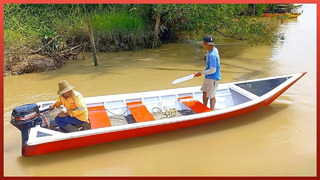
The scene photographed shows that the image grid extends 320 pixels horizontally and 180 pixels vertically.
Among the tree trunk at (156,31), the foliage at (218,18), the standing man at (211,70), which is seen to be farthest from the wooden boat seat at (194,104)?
the tree trunk at (156,31)

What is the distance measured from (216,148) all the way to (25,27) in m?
7.71

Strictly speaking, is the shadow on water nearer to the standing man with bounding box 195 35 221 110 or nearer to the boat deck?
the boat deck

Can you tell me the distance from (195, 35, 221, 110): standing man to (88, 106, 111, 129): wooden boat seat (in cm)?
164

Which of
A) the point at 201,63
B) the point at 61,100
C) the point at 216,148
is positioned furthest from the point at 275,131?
the point at 201,63

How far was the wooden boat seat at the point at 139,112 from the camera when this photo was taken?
4941 mm

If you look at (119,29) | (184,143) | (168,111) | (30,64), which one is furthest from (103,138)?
(119,29)

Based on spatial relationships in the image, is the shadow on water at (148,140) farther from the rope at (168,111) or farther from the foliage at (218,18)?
the foliage at (218,18)

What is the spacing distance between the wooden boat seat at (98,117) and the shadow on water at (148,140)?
0.33m

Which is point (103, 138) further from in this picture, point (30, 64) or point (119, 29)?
point (119, 29)

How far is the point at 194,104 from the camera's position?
18.0ft

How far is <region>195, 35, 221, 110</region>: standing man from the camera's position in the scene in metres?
5.03

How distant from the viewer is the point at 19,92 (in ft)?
24.5

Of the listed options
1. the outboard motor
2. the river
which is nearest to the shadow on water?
the river

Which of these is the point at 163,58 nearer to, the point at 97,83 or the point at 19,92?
the point at 97,83
